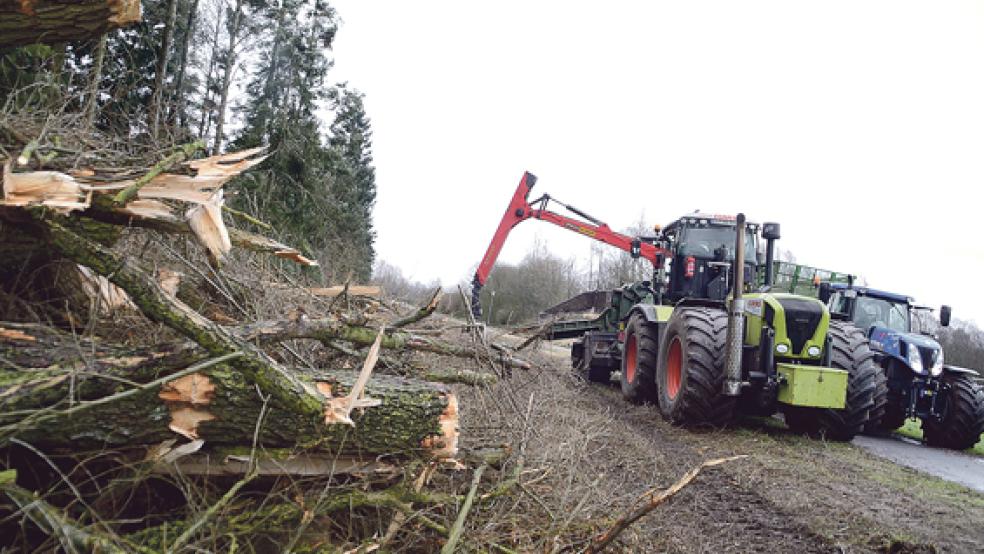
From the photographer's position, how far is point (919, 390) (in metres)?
8.88

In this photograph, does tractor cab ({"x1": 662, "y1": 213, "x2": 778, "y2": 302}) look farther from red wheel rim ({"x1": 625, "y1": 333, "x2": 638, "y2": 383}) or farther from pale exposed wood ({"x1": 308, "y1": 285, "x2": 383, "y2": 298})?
pale exposed wood ({"x1": 308, "y1": 285, "x2": 383, "y2": 298})

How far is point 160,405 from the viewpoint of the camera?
280cm

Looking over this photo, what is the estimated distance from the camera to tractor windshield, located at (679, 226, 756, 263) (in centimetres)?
995

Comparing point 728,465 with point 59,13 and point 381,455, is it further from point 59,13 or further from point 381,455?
point 59,13

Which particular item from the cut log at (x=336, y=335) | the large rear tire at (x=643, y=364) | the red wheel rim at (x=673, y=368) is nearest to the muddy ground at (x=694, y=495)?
the cut log at (x=336, y=335)

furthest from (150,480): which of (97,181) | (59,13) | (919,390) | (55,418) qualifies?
(919,390)

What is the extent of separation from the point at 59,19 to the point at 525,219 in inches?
A: 387

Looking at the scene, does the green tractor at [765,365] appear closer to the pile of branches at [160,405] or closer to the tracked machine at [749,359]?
the tracked machine at [749,359]

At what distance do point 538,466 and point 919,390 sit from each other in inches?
274

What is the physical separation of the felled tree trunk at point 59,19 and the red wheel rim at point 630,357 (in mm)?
7447

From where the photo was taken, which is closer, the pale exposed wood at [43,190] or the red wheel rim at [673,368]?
the pale exposed wood at [43,190]

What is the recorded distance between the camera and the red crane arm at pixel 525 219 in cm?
1194

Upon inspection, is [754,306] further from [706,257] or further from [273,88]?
[273,88]

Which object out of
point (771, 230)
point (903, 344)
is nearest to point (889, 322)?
point (903, 344)
